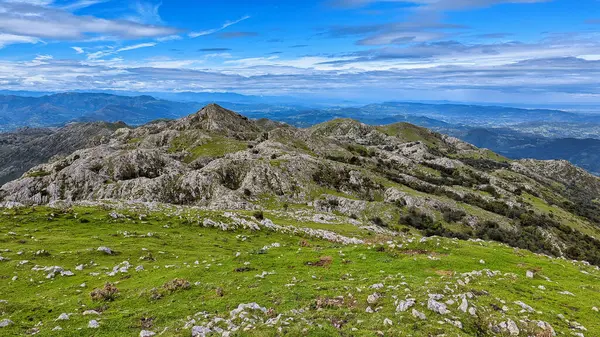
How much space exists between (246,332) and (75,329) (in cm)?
916

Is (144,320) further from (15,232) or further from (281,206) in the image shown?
(281,206)

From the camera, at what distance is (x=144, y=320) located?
18.2 meters

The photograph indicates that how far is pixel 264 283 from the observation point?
2398 cm

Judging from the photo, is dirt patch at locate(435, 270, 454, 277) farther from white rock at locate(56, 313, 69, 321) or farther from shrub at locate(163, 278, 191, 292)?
white rock at locate(56, 313, 69, 321)

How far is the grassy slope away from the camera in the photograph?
17078 millimetres

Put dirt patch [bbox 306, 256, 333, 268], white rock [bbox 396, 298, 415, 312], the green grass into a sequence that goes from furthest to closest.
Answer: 1. the green grass
2. dirt patch [bbox 306, 256, 333, 268]
3. white rock [bbox 396, 298, 415, 312]

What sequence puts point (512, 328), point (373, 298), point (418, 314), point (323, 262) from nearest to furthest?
point (512, 328), point (418, 314), point (373, 298), point (323, 262)

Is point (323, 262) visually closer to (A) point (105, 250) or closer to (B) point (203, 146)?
(A) point (105, 250)

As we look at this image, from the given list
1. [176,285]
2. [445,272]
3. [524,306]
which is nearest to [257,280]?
[176,285]

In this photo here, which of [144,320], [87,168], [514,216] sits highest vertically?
[144,320]

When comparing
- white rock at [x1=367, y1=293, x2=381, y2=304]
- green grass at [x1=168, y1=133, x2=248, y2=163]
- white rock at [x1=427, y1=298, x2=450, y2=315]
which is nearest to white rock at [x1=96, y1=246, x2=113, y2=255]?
white rock at [x1=367, y1=293, x2=381, y2=304]

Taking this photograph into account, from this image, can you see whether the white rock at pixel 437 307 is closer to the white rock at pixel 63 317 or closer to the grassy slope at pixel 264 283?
the grassy slope at pixel 264 283

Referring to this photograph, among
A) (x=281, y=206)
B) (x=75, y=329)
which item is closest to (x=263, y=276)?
(x=75, y=329)

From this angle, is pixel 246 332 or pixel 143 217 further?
pixel 143 217
